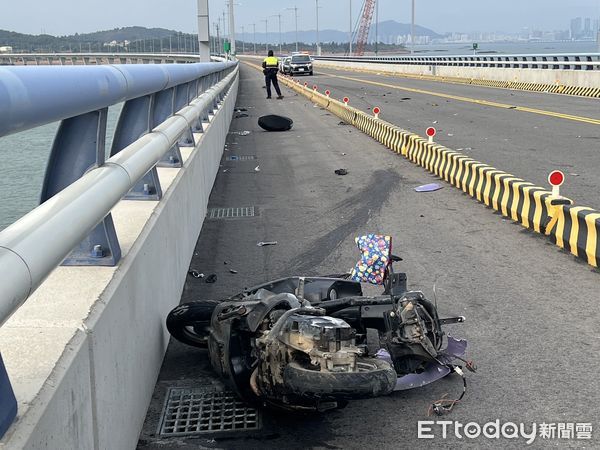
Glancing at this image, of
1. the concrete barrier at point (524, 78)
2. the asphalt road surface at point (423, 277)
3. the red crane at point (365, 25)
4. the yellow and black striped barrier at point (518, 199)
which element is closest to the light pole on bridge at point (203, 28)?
the asphalt road surface at point (423, 277)

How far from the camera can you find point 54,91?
2641mm

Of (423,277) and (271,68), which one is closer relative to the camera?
(423,277)

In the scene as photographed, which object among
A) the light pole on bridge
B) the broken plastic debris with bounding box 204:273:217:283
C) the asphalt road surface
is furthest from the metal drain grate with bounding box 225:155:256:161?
the broken plastic debris with bounding box 204:273:217:283

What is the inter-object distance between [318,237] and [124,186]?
5.33 meters

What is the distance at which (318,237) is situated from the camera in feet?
30.2

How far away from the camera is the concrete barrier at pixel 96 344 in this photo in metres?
2.64

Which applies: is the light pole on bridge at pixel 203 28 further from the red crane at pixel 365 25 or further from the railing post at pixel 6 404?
the red crane at pixel 365 25

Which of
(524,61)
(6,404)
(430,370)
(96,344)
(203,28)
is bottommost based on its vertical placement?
(430,370)

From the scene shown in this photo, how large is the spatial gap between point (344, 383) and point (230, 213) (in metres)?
7.36

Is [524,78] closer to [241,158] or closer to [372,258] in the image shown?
[241,158]

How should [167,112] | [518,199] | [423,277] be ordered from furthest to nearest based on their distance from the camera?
[518,199] < [167,112] < [423,277]

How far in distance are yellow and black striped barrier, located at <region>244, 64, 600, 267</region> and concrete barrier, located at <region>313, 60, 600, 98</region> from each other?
22267 millimetres

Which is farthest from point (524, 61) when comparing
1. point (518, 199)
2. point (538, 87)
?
point (518, 199)

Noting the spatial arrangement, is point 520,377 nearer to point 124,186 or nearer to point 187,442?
point 187,442
